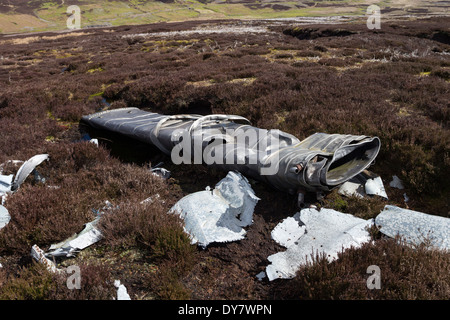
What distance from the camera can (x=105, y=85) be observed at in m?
12.5

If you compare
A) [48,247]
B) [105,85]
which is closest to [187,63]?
[105,85]

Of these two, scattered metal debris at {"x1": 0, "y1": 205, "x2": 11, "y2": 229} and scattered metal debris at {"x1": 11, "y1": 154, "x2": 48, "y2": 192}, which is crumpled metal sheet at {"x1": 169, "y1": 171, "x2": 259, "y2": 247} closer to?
scattered metal debris at {"x1": 0, "y1": 205, "x2": 11, "y2": 229}

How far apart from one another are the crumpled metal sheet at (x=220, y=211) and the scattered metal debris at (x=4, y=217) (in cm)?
202

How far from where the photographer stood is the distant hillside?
87.1m

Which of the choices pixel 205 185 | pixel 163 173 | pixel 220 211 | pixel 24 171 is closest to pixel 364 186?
pixel 220 211

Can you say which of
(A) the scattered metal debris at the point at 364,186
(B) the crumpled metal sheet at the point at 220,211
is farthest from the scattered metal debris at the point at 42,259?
(A) the scattered metal debris at the point at 364,186

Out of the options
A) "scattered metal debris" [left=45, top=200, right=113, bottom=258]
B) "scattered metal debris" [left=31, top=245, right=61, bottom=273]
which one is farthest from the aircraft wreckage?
"scattered metal debris" [left=31, top=245, right=61, bottom=273]

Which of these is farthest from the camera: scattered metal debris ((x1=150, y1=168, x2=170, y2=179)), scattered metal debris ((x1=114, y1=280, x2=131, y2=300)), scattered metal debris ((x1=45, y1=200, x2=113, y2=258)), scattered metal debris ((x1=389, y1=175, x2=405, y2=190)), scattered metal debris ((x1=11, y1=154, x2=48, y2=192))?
scattered metal debris ((x1=150, y1=168, x2=170, y2=179))

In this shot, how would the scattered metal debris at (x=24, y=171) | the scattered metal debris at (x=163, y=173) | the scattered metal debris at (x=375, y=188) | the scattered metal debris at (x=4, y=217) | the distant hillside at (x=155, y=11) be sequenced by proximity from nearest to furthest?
the scattered metal debris at (x=4, y=217), the scattered metal debris at (x=375, y=188), the scattered metal debris at (x=24, y=171), the scattered metal debris at (x=163, y=173), the distant hillside at (x=155, y=11)

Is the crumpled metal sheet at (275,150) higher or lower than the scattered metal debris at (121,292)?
higher

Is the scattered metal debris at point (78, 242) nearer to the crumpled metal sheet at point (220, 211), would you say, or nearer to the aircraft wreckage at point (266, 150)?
the crumpled metal sheet at point (220, 211)

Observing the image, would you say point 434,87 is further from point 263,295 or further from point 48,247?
point 48,247

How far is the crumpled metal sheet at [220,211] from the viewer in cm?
339
